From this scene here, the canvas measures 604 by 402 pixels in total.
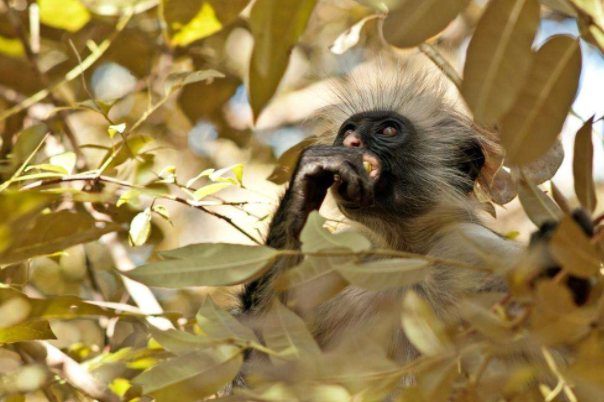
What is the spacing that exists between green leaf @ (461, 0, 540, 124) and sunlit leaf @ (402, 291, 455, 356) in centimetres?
35

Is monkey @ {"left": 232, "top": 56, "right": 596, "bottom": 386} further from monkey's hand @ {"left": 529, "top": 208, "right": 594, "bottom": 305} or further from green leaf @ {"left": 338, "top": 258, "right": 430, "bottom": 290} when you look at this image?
green leaf @ {"left": 338, "top": 258, "right": 430, "bottom": 290}

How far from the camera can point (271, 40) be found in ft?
4.56

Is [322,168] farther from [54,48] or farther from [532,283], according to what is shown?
[54,48]

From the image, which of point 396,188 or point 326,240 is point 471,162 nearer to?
point 396,188

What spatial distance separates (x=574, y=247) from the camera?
1258 millimetres

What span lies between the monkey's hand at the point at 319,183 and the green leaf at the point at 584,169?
54.6 inches

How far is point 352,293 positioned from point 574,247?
2.26 m

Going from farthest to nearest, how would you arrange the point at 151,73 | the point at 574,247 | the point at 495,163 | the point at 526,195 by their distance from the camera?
the point at 151,73, the point at 495,163, the point at 526,195, the point at 574,247

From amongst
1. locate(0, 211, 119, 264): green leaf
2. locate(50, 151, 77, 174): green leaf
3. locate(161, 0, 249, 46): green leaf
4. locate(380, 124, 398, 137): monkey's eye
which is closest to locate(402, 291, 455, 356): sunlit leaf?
locate(0, 211, 119, 264): green leaf

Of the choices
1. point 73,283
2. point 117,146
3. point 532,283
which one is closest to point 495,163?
point 117,146

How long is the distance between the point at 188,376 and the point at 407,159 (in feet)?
8.41

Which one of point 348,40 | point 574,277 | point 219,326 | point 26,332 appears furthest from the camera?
point 348,40

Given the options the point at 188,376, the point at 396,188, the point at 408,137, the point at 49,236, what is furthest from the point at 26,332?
the point at 408,137

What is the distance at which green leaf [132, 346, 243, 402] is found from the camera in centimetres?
156
